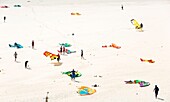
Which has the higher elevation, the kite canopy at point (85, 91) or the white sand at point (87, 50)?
the white sand at point (87, 50)

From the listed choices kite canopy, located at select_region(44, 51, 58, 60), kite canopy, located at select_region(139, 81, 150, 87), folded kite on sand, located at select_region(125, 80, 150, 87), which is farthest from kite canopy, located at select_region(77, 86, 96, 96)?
kite canopy, located at select_region(44, 51, 58, 60)

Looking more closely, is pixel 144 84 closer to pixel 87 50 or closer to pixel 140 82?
pixel 140 82

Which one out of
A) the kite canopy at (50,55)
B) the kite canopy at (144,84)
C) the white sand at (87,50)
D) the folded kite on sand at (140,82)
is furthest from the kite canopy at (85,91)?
the kite canopy at (50,55)

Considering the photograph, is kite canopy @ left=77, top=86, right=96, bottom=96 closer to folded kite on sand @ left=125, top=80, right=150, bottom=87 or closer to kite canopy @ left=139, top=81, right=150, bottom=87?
folded kite on sand @ left=125, top=80, right=150, bottom=87

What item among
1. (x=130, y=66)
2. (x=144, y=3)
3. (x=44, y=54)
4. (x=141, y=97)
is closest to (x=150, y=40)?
(x=130, y=66)

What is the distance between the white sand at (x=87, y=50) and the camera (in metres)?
30.7

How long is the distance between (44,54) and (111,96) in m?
12.6

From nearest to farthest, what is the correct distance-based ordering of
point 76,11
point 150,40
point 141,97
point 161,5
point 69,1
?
point 141,97 → point 150,40 → point 76,11 → point 161,5 → point 69,1

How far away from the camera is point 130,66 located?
121 feet

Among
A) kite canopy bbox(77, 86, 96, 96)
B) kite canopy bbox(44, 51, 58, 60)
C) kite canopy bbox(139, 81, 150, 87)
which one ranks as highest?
kite canopy bbox(44, 51, 58, 60)

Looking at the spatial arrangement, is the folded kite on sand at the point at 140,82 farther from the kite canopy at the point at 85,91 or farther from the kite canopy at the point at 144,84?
the kite canopy at the point at 85,91

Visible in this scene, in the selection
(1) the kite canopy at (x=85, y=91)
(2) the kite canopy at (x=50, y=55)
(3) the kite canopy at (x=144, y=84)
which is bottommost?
(1) the kite canopy at (x=85, y=91)

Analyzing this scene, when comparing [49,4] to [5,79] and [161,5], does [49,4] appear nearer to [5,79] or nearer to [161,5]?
[161,5]

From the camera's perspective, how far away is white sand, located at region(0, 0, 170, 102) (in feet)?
101
